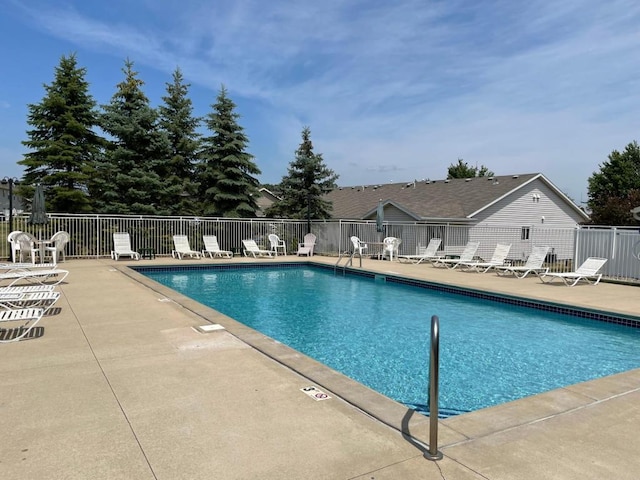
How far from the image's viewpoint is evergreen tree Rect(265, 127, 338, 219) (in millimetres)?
23156

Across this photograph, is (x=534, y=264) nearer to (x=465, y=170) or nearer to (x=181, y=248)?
(x=181, y=248)

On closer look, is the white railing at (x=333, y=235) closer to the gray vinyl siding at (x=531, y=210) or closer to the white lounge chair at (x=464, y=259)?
the gray vinyl siding at (x=531, y=210)

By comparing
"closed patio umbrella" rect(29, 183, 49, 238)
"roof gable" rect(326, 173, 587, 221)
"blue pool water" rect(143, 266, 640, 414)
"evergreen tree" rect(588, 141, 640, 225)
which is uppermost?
"evergreen tree" rect(588, 141, 640, 225)

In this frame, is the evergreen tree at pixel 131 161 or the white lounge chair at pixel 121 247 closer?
the white lounge chair at pixel 121 247

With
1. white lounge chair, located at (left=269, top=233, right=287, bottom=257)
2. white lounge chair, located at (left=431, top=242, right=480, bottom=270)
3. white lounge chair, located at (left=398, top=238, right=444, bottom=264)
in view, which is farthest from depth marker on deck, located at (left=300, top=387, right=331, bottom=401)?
white lounge chair, located at (left=269, top=233, right=287, bottom=257)

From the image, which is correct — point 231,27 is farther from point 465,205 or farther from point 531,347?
point 465,205

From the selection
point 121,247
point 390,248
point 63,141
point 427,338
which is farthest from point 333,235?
point 63,141

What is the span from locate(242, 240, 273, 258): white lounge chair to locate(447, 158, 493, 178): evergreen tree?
1554 inches

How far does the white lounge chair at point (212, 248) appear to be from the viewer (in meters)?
17.1

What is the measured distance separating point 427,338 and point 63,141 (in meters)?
20.4

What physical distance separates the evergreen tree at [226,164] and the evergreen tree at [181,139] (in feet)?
4.37

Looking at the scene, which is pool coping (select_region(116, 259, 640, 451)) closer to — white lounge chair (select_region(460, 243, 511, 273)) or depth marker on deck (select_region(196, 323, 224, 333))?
depth marker on deck (select_region(196, 323, 224, 333))

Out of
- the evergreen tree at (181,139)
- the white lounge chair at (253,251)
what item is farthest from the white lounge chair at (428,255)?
the evergreen tree at (181,139)

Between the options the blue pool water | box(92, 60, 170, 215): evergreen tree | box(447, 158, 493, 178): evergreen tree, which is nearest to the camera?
the blue pool water
